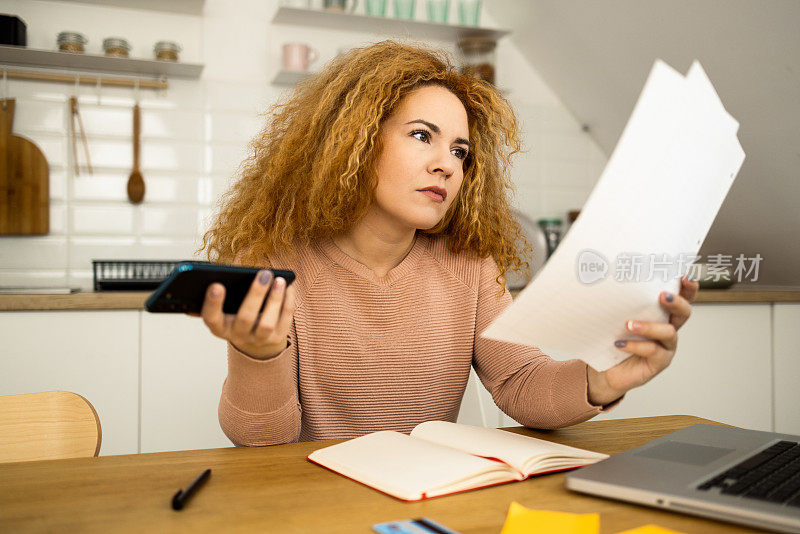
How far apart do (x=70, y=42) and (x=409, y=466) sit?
206 centimetres

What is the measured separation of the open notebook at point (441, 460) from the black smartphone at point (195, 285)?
0.70 ft

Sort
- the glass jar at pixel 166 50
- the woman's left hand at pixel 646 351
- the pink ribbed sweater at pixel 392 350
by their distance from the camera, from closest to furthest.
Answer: the woman's left hand at pixel 646 351
the pink ribbed sweater at pixel 392 350
the glass jar at pixel 166 50

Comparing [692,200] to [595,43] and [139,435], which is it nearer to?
[139,435]

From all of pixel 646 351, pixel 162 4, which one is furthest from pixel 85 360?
pixel 646 351

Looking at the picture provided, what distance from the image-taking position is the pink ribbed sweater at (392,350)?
1092 mm

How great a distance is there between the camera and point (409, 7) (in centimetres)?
257

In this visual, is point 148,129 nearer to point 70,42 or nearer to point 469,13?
point 70,42

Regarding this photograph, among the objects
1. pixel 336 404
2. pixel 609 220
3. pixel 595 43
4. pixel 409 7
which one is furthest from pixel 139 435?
pixel 595 43

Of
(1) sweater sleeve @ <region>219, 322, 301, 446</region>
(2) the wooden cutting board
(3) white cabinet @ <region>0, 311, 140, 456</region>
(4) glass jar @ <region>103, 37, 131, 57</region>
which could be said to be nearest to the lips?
(1) sweater sleeve @ <region>219, 322, 301, 446</region>

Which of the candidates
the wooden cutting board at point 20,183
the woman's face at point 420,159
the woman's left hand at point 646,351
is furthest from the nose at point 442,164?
the wooden cutting board at point 20,183

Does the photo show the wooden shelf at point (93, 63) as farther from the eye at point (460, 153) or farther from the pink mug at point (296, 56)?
the eye at point (460, 153)

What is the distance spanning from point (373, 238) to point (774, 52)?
1.51 metres

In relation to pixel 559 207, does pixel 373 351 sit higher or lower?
lower

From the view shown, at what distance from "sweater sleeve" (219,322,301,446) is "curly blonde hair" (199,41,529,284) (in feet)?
1.03
